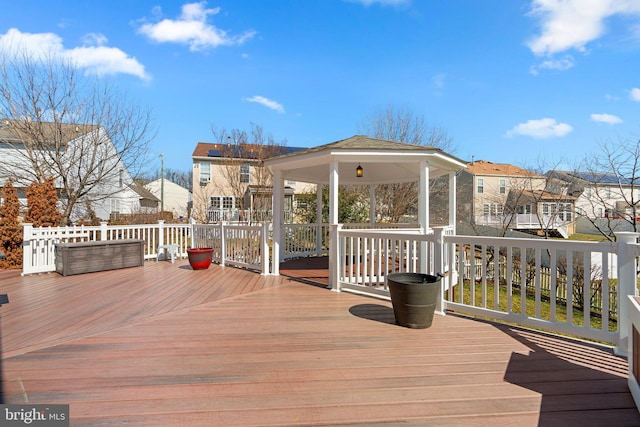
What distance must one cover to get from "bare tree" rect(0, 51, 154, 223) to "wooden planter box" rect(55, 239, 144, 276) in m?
3.88

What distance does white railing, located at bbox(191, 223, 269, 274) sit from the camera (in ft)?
20.4

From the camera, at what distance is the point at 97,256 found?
21.4ft

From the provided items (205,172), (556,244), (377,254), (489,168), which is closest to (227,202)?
(205,172)

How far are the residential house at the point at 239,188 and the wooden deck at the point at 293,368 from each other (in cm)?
1187

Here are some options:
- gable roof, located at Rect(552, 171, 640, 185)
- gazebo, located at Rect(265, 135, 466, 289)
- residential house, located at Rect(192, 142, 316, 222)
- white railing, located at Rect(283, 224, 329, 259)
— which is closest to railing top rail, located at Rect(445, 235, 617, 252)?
gazebo, located at Rect(265, 135, 466, 289)

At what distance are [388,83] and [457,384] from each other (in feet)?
40.5

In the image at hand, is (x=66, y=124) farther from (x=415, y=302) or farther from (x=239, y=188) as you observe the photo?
(x=415, y=302)

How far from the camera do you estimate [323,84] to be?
497 inches

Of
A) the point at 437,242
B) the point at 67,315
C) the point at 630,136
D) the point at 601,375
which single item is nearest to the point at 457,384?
the point at 601,375

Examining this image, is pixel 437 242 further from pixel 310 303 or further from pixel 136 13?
pixel 136 13

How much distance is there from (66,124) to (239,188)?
351 inches

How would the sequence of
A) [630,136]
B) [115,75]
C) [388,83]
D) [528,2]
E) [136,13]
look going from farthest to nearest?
[388,83] → [115,75] → [630,136] → [136,13] → [528,2]

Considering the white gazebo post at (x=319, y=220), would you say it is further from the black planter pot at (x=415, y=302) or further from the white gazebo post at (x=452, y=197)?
the black planter pot at (x=415, y=302)

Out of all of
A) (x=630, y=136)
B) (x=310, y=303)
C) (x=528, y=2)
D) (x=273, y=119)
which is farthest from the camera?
(x=273, y=119)
